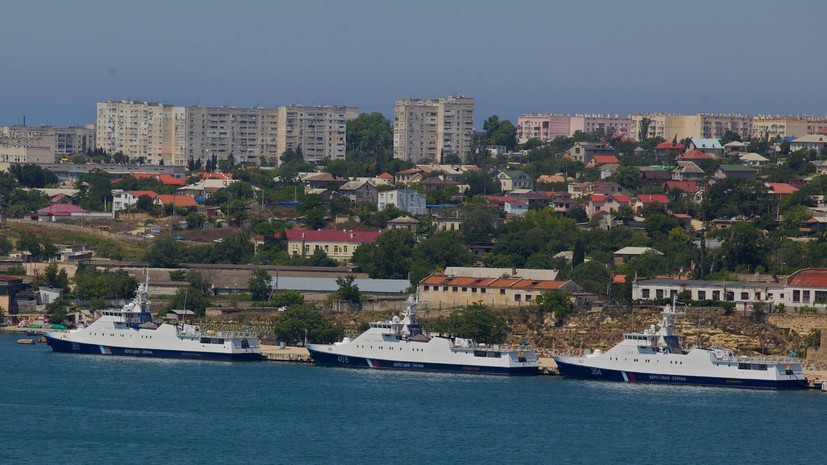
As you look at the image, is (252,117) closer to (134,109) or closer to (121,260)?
(134,109)

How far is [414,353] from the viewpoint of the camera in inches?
2143

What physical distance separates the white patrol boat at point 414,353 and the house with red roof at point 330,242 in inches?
848

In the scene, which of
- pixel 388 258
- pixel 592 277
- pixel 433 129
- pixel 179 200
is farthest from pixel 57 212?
pixel 433 129

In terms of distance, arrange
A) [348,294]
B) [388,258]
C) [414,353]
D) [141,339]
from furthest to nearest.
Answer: [388,258], [348,294], [141,339], [414,353]

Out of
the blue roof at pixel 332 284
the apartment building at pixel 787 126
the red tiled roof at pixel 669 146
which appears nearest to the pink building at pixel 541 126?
the apartment building at pixel 787 126

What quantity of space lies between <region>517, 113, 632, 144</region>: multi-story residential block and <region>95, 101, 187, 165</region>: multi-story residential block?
26.9m

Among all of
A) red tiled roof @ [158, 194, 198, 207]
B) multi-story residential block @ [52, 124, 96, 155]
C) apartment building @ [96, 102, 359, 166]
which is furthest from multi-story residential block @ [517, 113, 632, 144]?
A: red tiled roof @ [158, 194, 198, 207]

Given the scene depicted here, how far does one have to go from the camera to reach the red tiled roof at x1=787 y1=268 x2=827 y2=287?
57469 millimetres

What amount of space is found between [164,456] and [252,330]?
75.2 ft

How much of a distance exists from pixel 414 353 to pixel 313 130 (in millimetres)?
72154

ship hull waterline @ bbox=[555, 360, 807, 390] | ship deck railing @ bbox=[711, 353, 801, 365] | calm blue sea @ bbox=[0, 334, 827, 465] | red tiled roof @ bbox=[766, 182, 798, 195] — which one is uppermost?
red tiled roof @ bbox=[766, 182, 798, 195]

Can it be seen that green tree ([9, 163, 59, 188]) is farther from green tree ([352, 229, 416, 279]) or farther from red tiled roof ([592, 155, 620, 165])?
green tree ([352, 229, 416, 279])

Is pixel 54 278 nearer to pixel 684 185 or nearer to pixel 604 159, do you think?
pixel 684 185

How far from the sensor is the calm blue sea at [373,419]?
3906cm
